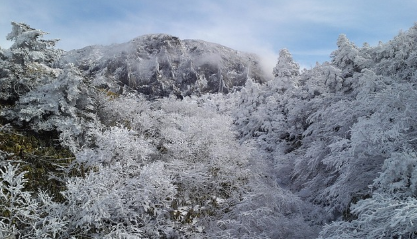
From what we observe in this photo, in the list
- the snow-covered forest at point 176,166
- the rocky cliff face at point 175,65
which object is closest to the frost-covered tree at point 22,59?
the snow-covered forest at point 176,166

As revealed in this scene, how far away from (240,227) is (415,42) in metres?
11.0

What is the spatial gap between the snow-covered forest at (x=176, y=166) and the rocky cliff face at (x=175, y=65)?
319ft

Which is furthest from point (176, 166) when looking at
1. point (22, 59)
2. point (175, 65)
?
point (175, 65)

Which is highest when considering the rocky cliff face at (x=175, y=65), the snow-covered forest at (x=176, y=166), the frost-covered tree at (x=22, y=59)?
the rocky cliff face at (x=175, y=65)

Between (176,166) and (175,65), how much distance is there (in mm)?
135434

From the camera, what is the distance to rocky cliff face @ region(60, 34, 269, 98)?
117025mm

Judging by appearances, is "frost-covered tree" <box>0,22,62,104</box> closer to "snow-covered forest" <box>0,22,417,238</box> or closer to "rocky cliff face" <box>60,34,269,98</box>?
"snow-covered forest" <box>0,22,417,238</box>

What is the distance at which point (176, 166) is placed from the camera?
31.1 ft

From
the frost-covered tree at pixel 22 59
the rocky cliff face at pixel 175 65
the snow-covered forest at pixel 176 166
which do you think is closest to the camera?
the snow-covered forest at pixel 176 166

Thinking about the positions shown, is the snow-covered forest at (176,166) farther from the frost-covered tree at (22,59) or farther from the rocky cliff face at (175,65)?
the rocky cliff face at (175,65)

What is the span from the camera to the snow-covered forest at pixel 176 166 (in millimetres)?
5926

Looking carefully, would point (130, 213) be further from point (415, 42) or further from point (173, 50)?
point (173, 50)

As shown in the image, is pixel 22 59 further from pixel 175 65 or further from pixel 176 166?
pixel 175 65

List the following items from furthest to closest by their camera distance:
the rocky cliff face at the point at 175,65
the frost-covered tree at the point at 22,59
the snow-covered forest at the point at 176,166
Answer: the rocky cliff face at the point at 175,65, the frost-covered tree at the point at 22,59, the snow-covered forest at the point at 176,166
